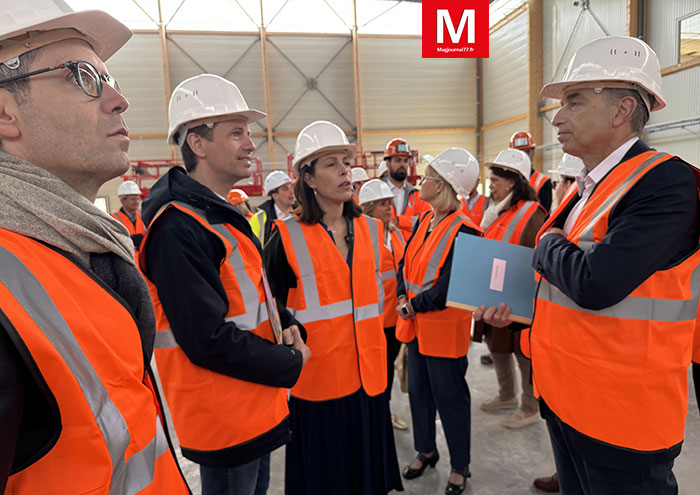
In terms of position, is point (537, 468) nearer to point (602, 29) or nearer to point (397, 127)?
point (602, 29)

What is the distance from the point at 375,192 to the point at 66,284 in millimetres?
3856

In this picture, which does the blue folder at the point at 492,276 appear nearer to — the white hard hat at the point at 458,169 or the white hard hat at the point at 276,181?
the white hard hat at the point at 458,169

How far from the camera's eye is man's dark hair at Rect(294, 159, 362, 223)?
271cm

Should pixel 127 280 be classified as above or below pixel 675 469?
above

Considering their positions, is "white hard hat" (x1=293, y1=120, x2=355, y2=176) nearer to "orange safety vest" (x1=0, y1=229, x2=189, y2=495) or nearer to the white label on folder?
the white label on folder

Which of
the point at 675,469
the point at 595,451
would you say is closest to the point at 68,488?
the point at 595,451

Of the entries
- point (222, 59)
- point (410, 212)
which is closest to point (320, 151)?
point (410, 212)

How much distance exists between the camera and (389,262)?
3.98 meters

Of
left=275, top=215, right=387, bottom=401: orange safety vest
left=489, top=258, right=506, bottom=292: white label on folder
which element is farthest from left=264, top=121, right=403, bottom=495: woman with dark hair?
left=489, top=258, right=506, bottom=292: white label on folder

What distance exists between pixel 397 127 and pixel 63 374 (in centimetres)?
1701

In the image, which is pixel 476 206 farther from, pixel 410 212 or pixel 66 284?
pixel 66 284

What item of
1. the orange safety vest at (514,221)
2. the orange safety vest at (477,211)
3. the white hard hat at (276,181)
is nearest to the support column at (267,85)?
the white hard hat at (276,181)

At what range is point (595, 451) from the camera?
1762 mm

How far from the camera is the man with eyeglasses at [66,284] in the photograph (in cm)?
82
